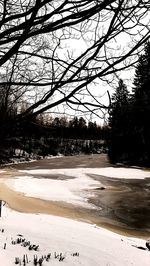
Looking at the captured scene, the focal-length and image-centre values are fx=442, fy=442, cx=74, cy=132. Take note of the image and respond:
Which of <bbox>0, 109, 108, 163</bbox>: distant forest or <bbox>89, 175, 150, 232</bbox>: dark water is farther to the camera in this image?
<bbox>89, 175, 150, 232</bbox>: dark water

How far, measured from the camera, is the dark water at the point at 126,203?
1995cm

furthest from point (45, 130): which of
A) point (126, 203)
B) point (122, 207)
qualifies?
point (126, 203)

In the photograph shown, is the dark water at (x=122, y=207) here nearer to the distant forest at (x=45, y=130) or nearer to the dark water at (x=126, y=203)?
the dark water at (x=126, y=203)

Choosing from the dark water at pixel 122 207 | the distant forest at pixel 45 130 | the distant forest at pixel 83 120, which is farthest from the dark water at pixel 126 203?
the distant forest at pixel 83 120

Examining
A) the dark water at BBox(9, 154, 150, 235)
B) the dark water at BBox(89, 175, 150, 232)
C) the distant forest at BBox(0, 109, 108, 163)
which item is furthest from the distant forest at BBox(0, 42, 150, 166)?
the dark water at BBox(89, 175, 150, 232)

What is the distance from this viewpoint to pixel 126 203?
81.8ft

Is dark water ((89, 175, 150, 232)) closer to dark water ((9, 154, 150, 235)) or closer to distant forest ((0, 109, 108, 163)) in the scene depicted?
dark water ((9, 154, 150, 235))

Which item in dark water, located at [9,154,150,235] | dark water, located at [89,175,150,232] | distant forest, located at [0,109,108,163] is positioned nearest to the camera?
distant forest, located at [0,109,108,163]

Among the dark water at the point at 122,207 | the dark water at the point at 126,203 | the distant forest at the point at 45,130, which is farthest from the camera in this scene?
the dark water at the point at 126,203

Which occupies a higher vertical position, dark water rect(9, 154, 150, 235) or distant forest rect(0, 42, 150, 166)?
distant forest rect(0, 42, 150, 166)

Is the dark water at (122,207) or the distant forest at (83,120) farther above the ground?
the distant forest at (83,120)

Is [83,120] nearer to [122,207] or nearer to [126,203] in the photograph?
[122,207]

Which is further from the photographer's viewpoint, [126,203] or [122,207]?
[126,203]

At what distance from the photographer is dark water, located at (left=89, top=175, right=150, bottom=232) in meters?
20.0
